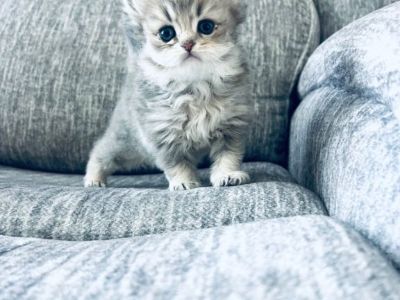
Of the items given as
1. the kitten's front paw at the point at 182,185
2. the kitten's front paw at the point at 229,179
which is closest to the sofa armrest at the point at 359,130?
the kitten's front paw at the point at 229,179

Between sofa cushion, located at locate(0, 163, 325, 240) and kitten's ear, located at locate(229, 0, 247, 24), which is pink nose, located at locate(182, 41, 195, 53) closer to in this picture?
kitten's ear, located at locate(229, 0, 247, 24)

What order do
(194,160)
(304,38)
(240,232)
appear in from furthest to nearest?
1. (304,38)
2. (194,160)
3. (240,232)

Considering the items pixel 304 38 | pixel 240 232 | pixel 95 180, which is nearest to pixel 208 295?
pixel 240 232

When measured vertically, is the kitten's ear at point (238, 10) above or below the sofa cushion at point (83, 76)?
above

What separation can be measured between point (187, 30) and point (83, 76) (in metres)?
0.58

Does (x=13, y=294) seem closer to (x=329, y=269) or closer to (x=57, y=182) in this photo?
(x=329, y=269)

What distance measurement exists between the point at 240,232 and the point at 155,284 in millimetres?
164

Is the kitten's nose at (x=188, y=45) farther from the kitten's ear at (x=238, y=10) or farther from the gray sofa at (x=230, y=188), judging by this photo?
the gray sofa at (x=230, y=188)

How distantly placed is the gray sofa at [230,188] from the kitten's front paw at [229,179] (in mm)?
44

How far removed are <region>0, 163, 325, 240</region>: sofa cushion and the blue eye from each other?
318 mm

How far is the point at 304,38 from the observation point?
1513mm

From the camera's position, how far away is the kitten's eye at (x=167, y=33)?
42.4 inches

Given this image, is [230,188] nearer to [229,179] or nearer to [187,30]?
[229,179]

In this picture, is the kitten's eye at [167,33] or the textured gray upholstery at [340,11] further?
the textured gray upholstery at [340,11]
